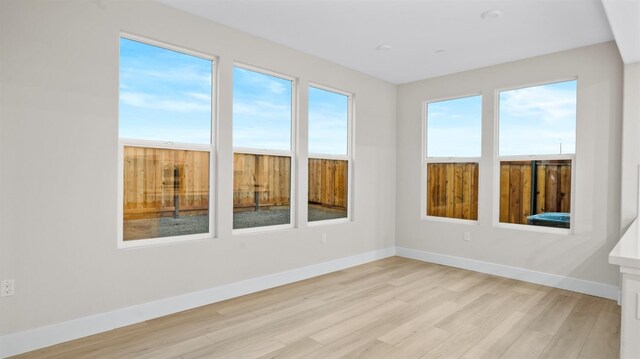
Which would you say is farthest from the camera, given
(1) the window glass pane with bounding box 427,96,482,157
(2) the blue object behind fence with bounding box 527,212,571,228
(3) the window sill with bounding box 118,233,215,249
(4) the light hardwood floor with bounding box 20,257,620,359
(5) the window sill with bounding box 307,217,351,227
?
(1) the window glass pane with bounding box 427,96,482,157

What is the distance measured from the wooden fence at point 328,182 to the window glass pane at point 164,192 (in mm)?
1497

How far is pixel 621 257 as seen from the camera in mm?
1514

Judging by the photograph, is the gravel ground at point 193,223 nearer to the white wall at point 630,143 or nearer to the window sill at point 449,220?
the window sill at point 449,220

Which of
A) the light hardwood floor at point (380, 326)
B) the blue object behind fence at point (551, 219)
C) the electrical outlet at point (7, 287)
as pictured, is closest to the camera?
the electrical outlet at point (7, 287)

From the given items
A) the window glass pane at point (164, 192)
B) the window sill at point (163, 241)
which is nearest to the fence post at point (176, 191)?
the window glass pane at point (164, 192)

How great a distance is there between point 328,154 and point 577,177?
9.63 ft

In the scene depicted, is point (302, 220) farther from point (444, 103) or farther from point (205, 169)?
point (444, 103)

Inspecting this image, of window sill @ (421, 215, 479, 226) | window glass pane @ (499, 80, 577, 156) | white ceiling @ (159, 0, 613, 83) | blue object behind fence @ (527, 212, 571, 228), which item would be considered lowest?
window sill @ (421, 215, 479, 226)

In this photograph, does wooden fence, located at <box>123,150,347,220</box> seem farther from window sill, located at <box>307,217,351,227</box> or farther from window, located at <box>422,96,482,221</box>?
window, located at <box>422,96,482,221</box>

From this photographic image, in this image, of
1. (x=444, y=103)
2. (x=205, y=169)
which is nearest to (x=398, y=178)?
(x=444, y=103)

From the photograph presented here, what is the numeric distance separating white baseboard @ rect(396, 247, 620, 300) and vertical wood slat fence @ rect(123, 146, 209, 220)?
3.42 m

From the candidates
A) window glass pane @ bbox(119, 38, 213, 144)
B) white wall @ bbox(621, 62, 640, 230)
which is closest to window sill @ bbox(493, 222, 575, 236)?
white wall @ bbox(621, 62, 640, 230)

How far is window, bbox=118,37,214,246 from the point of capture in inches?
119

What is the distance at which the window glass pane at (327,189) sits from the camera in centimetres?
459
